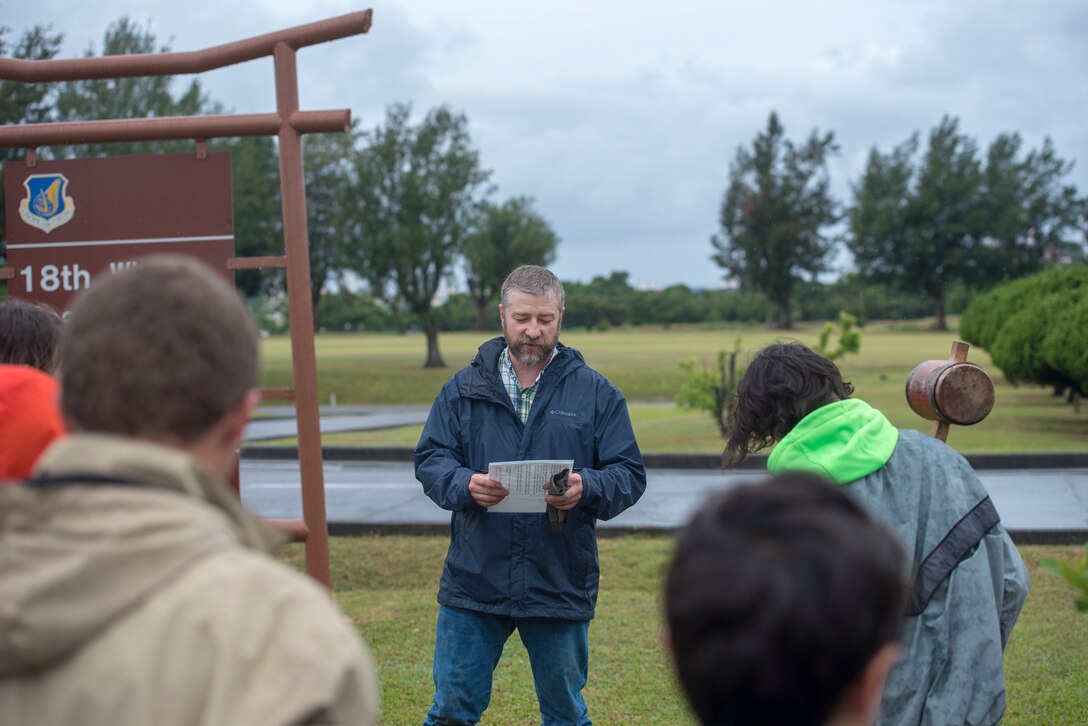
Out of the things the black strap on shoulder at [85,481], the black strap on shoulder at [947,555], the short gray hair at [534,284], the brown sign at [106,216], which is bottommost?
the black strap on shoulder at [947,555]

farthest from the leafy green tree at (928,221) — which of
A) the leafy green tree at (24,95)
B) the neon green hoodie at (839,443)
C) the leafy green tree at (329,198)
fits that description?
the neon green hoodie at (839,443)

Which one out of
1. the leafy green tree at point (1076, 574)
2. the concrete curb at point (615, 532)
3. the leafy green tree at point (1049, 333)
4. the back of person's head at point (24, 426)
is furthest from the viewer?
the leafy green tree at point (1049, 333)

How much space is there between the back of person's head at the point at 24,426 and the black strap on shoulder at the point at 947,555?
2147 mm

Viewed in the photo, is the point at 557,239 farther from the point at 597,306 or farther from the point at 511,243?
the point at 597,306

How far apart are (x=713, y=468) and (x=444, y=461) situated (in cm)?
1063

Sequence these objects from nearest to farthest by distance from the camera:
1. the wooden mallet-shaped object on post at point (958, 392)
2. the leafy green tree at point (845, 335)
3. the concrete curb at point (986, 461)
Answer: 1. the wooden mallet-shaped object on post at point (958, 392)
2. the concrete curb at point (986, 461)
3. the leafy green tree at point (845, 335)

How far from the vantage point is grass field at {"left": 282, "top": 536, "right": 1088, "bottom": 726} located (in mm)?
5449

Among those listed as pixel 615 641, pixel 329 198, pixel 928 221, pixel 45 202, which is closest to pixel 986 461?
pixel 615 641

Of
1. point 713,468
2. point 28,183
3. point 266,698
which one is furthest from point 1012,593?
point 713,468

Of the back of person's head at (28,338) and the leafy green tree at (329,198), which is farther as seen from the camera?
the leafy green tree at (329,198)

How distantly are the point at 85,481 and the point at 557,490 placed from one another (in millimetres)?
2527

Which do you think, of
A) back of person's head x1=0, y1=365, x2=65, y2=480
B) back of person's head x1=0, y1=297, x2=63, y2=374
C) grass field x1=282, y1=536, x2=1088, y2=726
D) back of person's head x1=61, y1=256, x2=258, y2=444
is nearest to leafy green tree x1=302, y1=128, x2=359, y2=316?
grass field x1=282, y1=536, x2=1088, y2=726

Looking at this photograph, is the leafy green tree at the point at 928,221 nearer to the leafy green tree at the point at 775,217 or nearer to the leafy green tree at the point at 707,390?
the leafy green tree at the point at 775,217

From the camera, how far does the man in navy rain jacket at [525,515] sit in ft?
13.2
